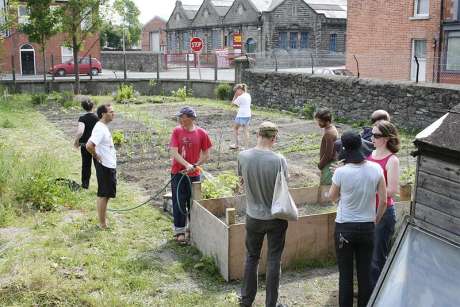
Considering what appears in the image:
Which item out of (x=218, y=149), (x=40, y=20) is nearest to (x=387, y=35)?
(x=40, y=20)

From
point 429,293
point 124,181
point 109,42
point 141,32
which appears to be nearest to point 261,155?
point 429,293

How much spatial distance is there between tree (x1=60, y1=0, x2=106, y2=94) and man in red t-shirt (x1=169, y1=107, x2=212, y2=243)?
2029 centimetres

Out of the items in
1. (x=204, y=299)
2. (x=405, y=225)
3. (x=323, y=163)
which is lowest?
(x=204, y=299)

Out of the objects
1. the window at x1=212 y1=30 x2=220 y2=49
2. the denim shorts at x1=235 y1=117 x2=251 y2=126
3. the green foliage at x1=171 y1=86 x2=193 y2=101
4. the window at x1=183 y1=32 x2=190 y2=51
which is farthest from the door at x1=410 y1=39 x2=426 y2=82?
the window at x1=183 y1=32 x2=190 y2=51

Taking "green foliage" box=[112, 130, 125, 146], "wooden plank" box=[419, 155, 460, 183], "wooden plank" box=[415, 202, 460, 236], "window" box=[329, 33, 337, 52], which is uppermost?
"window" box=[329, 33, 337, 52]

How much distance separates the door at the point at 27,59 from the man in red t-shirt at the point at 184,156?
3797 cm

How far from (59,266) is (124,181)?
14.3ft

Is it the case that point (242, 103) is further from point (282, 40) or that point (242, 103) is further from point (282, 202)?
point (282, 40)

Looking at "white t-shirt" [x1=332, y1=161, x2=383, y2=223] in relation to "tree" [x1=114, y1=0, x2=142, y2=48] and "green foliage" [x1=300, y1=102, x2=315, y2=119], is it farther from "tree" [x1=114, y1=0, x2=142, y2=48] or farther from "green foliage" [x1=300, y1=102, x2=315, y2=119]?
"tree" [x1=114, y1=0, x2=142, y2=48]

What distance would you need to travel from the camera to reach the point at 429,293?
8.74 ft

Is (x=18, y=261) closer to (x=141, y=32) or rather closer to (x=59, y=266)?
(x=59, y=266)

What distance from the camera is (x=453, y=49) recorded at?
2522cm

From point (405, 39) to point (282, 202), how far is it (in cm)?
2428

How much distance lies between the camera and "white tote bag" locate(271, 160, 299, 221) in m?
5.03
